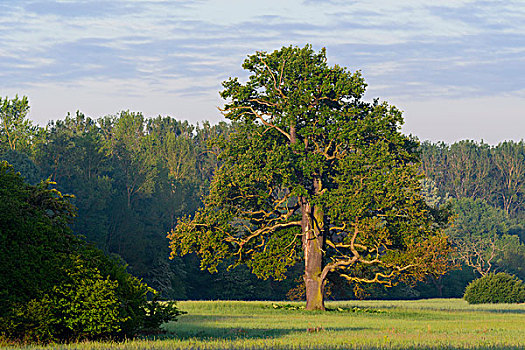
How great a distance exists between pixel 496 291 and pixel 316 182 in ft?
90.9

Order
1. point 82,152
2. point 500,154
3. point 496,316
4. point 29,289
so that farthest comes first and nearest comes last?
point 500,154 < point 82,152 < point 496,316 < point 29,289

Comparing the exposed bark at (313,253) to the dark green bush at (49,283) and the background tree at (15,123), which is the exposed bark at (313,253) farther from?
the background tree at (15,123)

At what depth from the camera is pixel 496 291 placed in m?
67.0

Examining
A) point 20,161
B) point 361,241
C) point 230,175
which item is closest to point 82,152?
point 20,161

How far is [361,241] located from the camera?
44500mm

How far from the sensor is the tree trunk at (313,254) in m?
46.3

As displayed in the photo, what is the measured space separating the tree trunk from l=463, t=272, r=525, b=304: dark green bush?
2565 centimetres

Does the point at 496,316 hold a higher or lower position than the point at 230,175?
lower

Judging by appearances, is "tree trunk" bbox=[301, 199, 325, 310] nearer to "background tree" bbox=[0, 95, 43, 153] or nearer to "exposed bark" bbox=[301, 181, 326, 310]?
"exposed bark" bbox=[301, 181, 326, 310]

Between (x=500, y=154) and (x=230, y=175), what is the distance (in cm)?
11723

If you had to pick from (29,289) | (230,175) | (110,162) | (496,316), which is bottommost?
(496,316)

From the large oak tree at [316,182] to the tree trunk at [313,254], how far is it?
0.19 feet

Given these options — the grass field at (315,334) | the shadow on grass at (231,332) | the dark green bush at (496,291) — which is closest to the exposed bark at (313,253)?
the grass field at (315,334)

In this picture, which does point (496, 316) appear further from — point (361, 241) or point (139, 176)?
point (139, 176)
